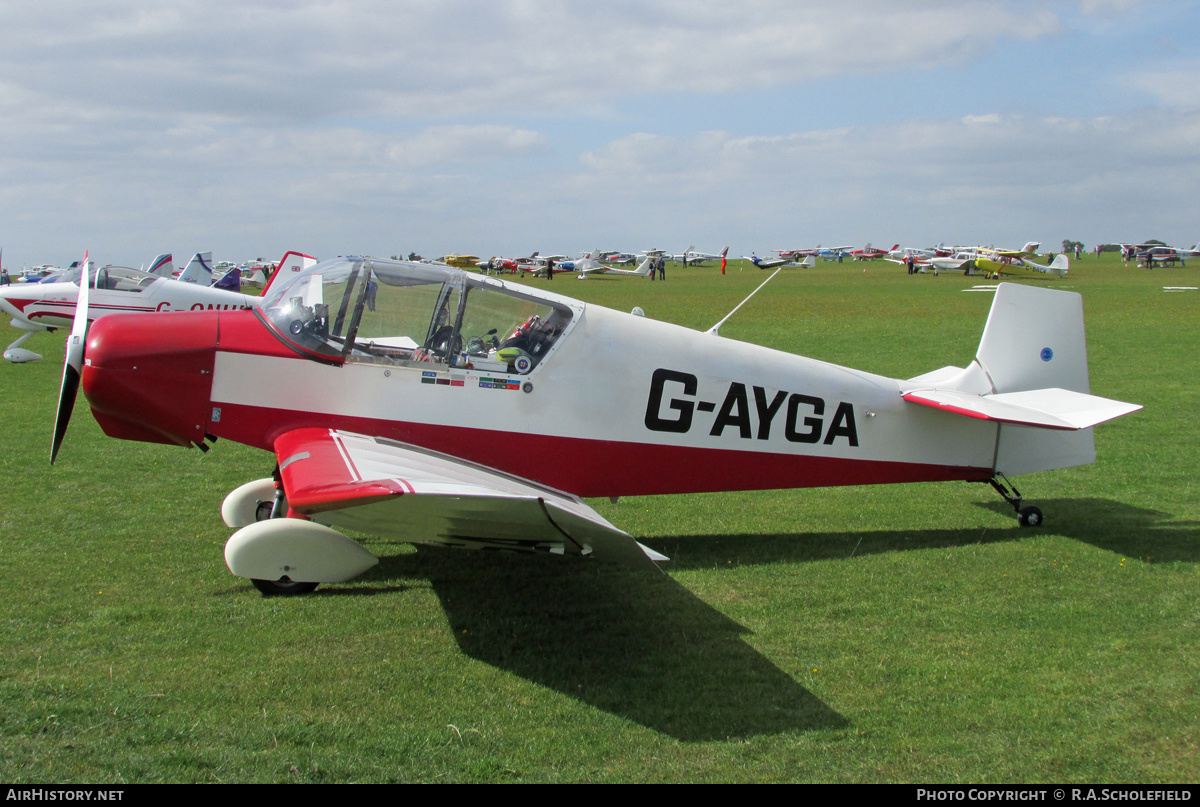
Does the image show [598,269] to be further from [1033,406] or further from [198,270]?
[1033,406]

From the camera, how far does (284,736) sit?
363 centimetres

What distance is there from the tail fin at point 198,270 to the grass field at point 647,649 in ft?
73.6

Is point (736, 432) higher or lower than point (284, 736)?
higher

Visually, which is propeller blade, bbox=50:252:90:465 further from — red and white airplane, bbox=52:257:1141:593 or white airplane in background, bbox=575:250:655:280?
white airplane in background, bbox=575:250:655:280

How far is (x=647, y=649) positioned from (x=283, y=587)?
7.37 feet

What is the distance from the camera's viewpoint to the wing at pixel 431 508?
391cm

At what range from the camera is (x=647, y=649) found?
15.3 ft

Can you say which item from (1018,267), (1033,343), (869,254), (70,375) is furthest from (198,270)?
(869,254)

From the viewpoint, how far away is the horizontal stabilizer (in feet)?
20.0

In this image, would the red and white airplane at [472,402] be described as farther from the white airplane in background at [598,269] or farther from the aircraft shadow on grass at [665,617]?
the white airplane in background at [598,269]

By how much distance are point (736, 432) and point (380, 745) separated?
11.2ft

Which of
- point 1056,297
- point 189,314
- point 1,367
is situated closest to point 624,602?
point 189,314
